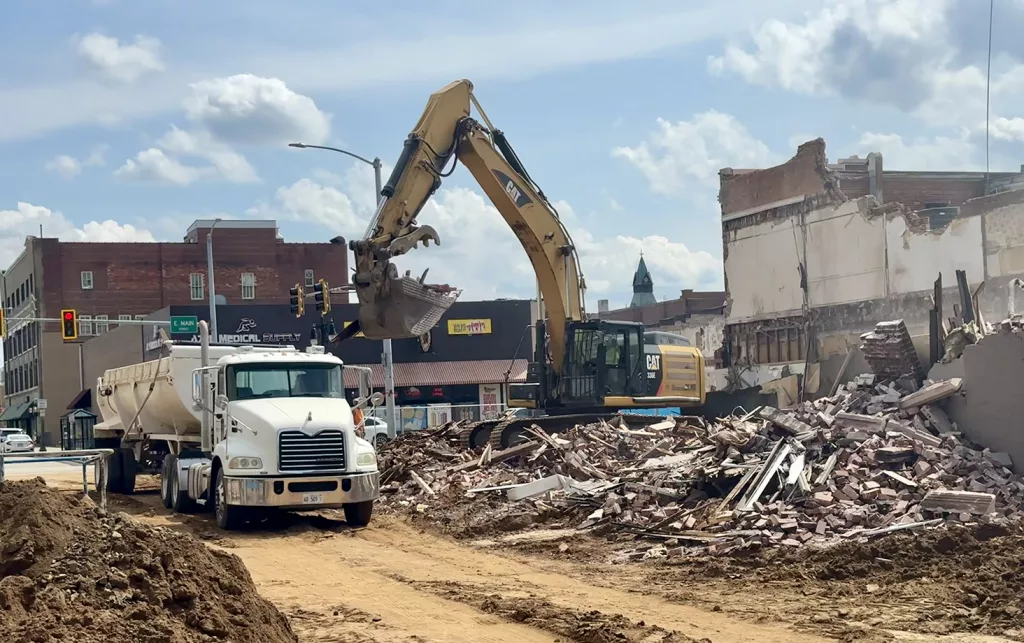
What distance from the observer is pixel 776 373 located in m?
51.4

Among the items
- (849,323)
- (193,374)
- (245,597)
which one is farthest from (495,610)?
(849,323)

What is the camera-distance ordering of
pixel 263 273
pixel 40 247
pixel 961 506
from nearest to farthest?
pixel 961 506 < pixel 40 247 < pixel 263 273

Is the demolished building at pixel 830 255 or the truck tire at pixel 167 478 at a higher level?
the demolished building at pixel 830 255

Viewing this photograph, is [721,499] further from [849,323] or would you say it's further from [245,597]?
[849,323]

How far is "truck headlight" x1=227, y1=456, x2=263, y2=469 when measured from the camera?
17750 mm

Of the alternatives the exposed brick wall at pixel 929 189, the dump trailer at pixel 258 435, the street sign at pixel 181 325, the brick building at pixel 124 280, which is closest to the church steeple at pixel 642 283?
the brick building at pixel 124 280

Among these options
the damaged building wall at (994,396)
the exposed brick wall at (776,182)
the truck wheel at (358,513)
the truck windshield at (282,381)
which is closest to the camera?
the damaged building wall at (994,396)

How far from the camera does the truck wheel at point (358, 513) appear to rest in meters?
18.5

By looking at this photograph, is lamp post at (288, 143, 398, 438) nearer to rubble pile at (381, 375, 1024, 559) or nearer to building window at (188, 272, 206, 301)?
rubble pile at (381, 375, 1024, 559)

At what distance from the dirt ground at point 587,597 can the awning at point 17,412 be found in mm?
84066

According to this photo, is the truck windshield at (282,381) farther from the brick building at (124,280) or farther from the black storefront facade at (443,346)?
the brick building at (124,280)

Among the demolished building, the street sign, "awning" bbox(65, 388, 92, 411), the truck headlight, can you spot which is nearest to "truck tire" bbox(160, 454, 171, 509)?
the truck headlight

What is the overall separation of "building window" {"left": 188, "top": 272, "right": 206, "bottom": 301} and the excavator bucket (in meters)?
74.0

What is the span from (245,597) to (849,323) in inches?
1738
